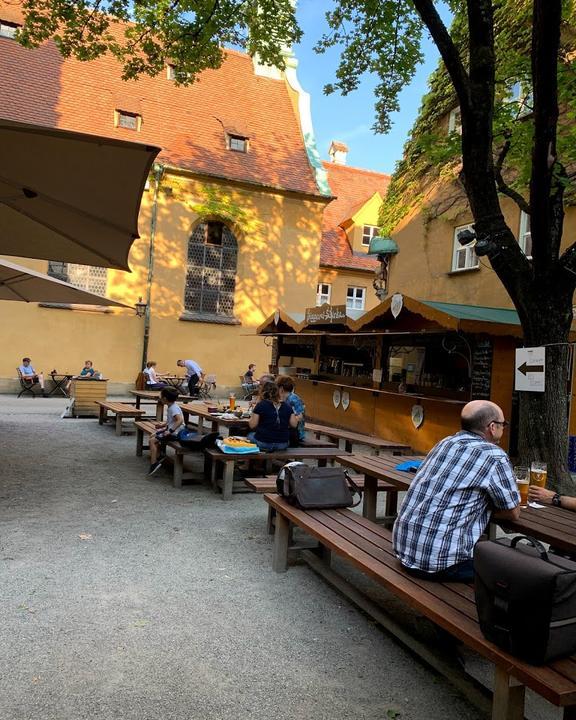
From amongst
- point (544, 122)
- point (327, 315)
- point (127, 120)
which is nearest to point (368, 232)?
point (127, 120)

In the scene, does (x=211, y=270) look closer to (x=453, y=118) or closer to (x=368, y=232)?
(x=453, y=118)

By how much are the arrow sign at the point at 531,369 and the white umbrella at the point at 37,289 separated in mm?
6177

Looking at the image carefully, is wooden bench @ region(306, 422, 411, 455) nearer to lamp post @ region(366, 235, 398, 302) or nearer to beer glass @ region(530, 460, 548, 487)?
beer glass @ region(530, 460, 548, 487)

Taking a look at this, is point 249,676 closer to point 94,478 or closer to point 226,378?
point 94,478

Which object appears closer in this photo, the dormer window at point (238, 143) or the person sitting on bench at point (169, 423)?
the person sitting on bench at point (169, 423)

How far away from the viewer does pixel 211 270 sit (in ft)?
74.0

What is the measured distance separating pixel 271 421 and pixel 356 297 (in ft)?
77.2

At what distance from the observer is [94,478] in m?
7.55

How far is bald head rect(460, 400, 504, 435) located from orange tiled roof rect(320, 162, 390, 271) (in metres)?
25.5

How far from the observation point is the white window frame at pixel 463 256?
48.1ft

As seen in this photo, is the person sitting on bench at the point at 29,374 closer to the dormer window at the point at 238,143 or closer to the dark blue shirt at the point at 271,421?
the dormer window at the point at 238,143

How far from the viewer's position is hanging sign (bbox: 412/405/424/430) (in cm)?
1097

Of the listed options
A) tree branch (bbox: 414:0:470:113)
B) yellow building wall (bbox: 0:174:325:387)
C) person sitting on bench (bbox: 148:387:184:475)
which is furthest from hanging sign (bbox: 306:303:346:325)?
yellow building wall (bbox: 0:174:325:387)

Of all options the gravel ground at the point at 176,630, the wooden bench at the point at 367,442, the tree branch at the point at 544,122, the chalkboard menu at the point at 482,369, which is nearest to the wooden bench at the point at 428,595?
the gravel ground at the point at 176,630
